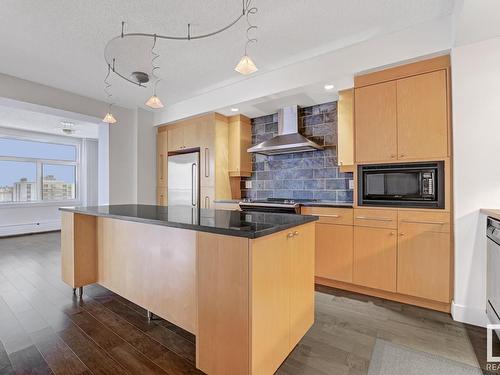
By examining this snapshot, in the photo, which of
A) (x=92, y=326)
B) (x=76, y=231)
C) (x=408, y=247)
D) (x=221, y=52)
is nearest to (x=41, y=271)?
(x=76, y=231)

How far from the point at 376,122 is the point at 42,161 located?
7667 mm

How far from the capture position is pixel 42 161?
634 centimetres

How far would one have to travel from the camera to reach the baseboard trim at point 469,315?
1971mm

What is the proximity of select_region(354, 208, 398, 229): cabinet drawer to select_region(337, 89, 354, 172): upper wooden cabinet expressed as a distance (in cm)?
64

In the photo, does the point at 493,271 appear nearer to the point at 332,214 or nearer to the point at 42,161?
→ the point at 332,214

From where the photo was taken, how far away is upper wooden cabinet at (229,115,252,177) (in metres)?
4.02

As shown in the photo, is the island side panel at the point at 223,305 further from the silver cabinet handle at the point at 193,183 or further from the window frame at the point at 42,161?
the window frame at the point at 42,161

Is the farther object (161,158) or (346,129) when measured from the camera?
(161,158)

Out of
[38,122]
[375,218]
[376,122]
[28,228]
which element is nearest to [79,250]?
[375,218]

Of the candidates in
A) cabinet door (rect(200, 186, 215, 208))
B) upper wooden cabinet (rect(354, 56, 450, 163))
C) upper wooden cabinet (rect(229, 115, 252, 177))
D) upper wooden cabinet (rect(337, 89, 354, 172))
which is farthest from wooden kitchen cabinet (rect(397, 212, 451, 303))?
cabinet door (rect(200, 186, 215, 208))

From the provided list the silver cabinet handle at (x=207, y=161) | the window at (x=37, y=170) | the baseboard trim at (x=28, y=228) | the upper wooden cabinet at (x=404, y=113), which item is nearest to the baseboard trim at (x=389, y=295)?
the upper wooden cabinet at (x=404, y=113)

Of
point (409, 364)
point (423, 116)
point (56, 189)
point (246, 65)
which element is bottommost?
point (409, 364)

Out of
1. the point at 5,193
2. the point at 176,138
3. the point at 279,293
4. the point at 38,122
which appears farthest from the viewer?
the point at 5,193

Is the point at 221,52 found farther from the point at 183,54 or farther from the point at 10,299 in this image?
the point at 10,299
